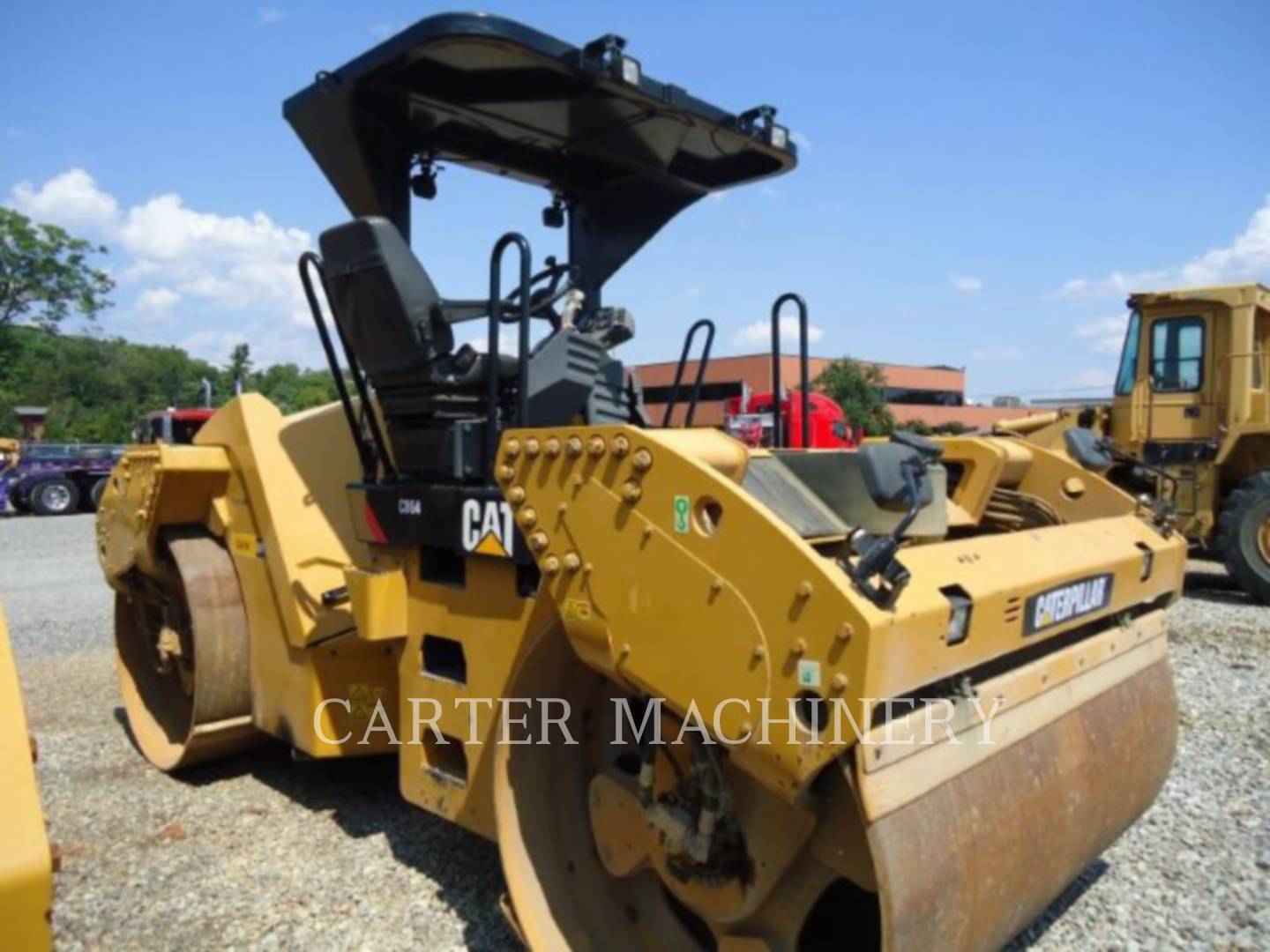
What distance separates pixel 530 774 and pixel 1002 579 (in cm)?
138

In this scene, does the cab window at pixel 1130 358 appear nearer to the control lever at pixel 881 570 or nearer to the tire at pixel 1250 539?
the tire at pixel 1250 539

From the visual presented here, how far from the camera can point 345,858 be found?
346 cm

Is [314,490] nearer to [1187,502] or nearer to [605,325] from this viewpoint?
[605,325]

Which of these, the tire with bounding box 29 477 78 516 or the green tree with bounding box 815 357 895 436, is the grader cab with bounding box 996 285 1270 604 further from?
the green tree with bounding box 815 357 895 436

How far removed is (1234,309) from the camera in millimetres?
9750

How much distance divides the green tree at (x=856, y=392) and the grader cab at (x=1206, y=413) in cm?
2568

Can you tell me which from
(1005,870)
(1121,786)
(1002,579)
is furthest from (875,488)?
(1121,786)

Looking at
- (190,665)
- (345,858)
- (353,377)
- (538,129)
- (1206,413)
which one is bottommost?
(345,858)

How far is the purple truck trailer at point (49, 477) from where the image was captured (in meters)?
20.1

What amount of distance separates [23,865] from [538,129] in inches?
116

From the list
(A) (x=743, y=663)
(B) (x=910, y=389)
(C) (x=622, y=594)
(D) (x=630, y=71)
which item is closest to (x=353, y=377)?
(D) (x=630, y=71)

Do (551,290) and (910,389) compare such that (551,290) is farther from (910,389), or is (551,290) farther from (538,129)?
(910,389)

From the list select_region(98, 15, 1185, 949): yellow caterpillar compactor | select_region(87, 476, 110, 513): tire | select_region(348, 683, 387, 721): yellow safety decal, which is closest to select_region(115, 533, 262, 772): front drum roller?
select_region(98, 15, 1185, 949): yellow caterpillar compactor

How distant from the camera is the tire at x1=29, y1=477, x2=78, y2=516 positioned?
20.2m
